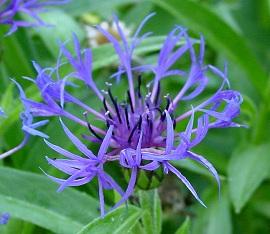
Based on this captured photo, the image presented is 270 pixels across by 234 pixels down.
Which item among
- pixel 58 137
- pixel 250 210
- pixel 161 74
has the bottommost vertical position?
pixel 250 210

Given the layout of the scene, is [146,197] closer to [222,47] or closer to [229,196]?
[229,196]

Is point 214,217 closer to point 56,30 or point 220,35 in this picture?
point 220,35

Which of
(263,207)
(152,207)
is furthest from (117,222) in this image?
(263,207)

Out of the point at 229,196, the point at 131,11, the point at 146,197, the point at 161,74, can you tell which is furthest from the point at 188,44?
the point at 131,11

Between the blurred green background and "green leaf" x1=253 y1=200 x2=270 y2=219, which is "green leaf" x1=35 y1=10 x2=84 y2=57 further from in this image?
"green leaf" x1=253 y1=200 x2=270 y2=219

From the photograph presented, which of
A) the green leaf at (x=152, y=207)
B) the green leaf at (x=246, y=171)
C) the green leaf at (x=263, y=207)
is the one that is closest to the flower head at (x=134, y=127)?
the green leaf at (x=152, y=207)

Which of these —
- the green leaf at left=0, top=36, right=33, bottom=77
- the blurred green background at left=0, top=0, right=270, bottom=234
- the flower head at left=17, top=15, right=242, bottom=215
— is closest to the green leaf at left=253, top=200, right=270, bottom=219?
the blurred green background at left=0, top=0, right=270, bottom=234
